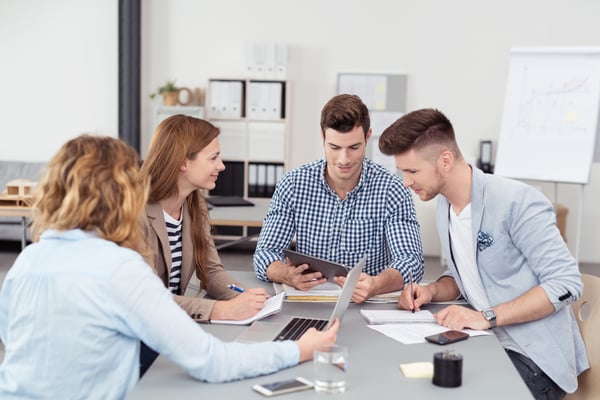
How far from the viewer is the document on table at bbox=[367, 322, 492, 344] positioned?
6.47ft

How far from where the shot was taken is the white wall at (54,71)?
714 centimetres

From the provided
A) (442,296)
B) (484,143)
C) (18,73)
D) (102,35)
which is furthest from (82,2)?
(442,296)

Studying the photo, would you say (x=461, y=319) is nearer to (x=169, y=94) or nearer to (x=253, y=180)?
(x=253, y=180)

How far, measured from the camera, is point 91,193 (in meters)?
1.53

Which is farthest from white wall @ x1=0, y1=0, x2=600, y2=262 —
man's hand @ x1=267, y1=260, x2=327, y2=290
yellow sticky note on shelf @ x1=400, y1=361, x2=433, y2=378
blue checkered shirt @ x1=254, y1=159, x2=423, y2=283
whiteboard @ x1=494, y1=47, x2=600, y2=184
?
yellow sticky note on shelf @ x1=400, y1=361, x2=433, y2=378

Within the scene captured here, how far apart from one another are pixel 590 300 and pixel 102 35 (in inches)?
232

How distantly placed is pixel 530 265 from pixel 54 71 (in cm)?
604

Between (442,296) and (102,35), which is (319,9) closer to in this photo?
A: (102,35)

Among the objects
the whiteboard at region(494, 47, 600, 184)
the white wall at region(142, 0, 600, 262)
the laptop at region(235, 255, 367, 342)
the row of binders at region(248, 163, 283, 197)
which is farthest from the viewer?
the row of binders at region(248, 163, 283, 197)

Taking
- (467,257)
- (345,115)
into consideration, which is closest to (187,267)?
(345,115)

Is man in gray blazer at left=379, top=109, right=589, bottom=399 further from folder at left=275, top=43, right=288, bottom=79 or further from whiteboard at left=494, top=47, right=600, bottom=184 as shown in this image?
folder at left=275, top=43, right=288, bottom=79

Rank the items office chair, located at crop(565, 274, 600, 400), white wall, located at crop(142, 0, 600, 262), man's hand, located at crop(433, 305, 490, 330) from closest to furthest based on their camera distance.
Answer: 1. man's hand, located at crop(433, 305, 490, 330)
2. office chair, located at crop(565, 274, 600, 400)
3. white wall, located at crop(142, 0, 600, 262)

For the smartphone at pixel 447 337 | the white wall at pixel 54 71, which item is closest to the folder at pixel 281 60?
the white wall at pixel 54 71

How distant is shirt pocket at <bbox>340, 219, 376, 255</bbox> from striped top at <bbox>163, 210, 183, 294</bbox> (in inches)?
26.3
